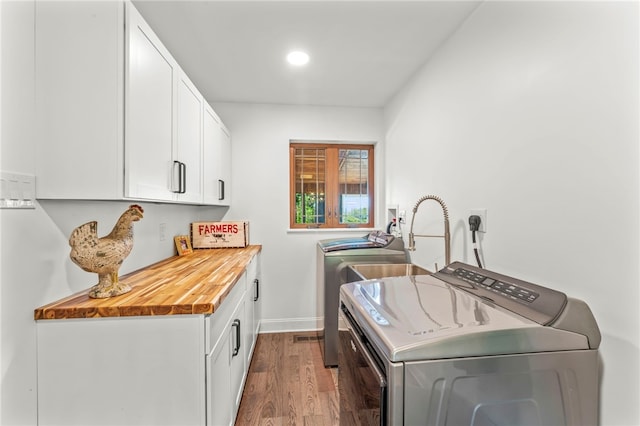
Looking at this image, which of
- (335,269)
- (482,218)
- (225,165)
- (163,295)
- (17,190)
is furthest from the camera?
(225,165)

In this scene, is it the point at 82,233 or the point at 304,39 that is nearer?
the point at 82,233

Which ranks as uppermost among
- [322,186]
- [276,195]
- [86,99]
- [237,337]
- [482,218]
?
[86,99]

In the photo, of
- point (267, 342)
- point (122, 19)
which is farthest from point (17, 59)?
point (267, 342)

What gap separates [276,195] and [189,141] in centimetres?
121

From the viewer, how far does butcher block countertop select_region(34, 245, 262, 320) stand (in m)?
1.07

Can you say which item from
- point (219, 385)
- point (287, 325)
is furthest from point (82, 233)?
point (287, 325)

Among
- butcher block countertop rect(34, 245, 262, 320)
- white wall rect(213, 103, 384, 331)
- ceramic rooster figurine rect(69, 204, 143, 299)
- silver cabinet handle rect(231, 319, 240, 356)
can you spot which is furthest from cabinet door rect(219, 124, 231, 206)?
ceramic rooster figurine rect(69, 204, 143, 299)

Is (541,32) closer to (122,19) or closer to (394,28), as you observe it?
(394,28)

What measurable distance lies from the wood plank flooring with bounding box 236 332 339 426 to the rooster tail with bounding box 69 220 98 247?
134cm

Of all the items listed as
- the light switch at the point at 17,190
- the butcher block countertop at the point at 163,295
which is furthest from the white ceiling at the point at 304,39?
the butcher block countertop at the point at 163,295

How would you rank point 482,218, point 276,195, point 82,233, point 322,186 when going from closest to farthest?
point 82,233 → point 482,218 → point 276,195 → point 322,186

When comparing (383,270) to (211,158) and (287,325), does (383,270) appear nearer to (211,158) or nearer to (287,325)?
(287,325)

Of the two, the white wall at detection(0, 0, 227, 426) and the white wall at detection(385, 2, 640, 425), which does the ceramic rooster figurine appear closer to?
the white wall at detection(0, 0, 227, 426)

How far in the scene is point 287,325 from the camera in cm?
298
